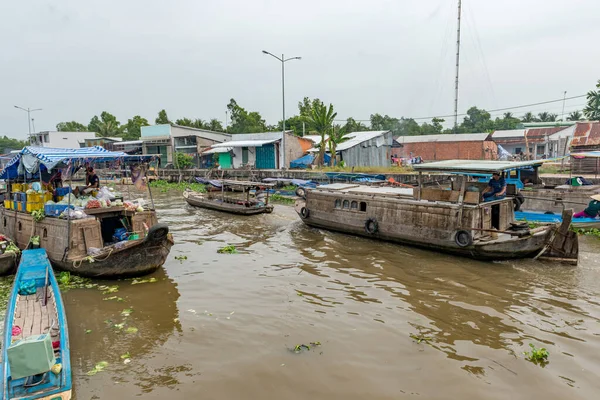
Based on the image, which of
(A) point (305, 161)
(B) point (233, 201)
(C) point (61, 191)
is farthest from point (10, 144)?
(C) point (61, 191)

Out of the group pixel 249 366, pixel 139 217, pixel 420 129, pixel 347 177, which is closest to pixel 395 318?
pixel 249 366

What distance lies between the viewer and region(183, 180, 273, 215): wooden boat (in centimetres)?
1753

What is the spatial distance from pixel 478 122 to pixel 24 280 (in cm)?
6012

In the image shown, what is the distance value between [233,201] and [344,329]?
1325cm

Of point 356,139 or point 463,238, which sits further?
point 356,139

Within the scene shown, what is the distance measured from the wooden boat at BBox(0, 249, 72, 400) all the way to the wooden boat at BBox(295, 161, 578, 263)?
29.3 feet

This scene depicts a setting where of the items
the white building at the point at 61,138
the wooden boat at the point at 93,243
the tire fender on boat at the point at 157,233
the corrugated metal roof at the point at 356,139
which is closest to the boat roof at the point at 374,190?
the wooden boat at the point at 93,243

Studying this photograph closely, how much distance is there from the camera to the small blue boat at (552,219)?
504 inches

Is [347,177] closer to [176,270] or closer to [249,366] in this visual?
[176,270]

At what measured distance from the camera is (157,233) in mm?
8305

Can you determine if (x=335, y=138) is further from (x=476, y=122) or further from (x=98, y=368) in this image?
(x=476, y=122)

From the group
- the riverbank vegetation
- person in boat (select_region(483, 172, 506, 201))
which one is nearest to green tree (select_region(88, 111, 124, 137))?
the riverbank vegetation

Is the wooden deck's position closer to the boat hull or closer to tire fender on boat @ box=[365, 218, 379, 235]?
tire fender on boat @ box=[365, 218, 379, 235]

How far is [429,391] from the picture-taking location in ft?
16.4
